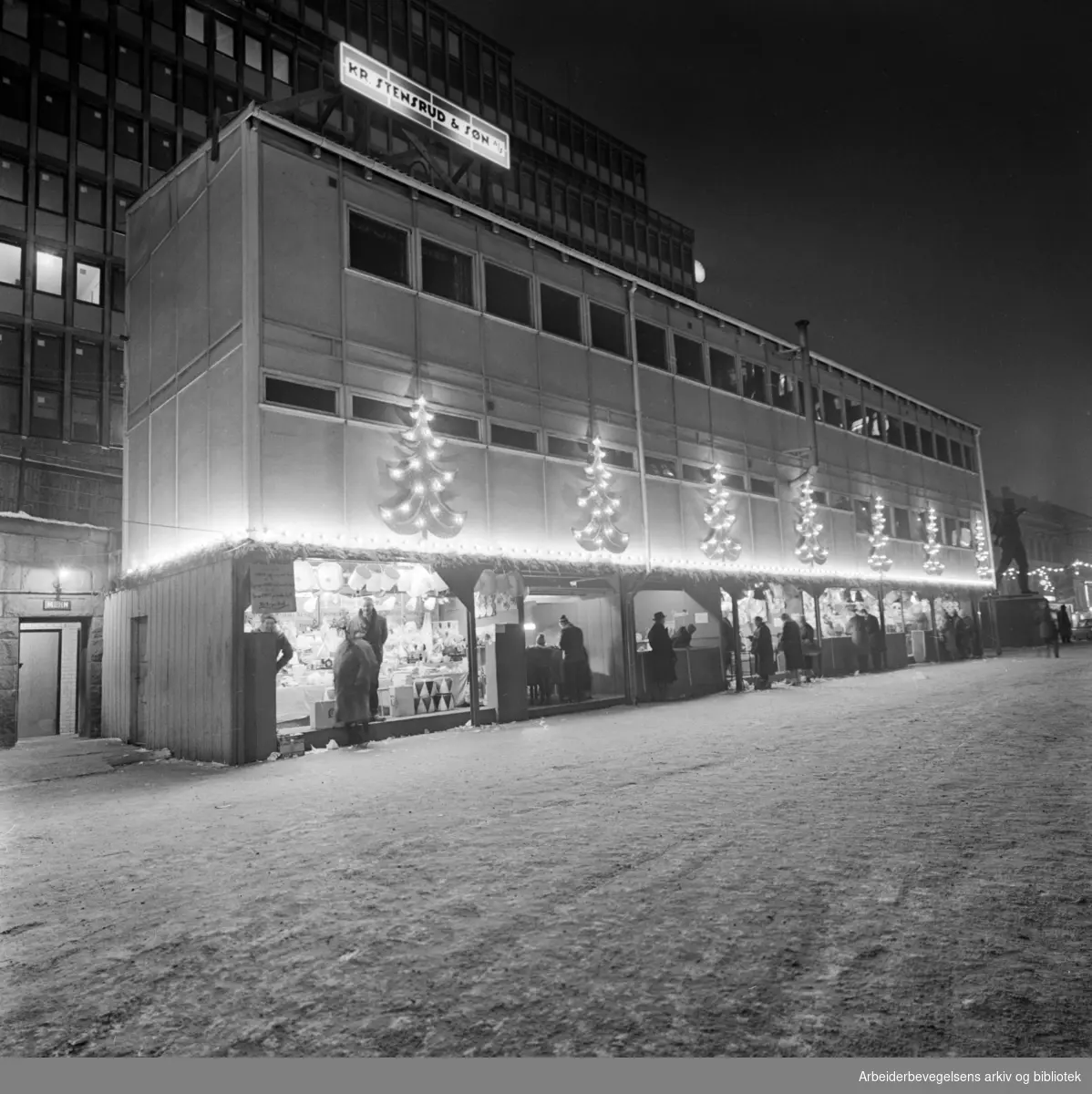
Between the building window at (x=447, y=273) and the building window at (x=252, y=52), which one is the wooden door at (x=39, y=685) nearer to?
the building window at (x=447, y=273)

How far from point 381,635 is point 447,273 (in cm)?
789

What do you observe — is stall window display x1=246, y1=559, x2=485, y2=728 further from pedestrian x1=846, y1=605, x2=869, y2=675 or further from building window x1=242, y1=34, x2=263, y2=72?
building window x1=242, y1=34, x2=263, y2=72

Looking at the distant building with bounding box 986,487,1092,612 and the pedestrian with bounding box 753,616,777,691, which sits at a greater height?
the distant building with bounding box 986,487,1092,612

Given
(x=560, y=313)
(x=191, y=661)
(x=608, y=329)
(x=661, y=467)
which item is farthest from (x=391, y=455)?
(x=661, y=467)

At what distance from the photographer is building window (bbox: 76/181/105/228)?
99.0 feet

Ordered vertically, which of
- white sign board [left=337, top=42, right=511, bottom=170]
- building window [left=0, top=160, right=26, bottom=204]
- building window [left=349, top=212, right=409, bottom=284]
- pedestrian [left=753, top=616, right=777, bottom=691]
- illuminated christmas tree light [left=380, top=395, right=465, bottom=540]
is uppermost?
building window [left=0, top=160, right=26, bottom=204]

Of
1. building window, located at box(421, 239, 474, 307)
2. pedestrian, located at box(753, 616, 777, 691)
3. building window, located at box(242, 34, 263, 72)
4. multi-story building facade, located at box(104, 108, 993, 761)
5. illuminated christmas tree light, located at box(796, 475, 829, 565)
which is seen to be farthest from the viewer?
building window, located at box(242, 34, 263, 72)

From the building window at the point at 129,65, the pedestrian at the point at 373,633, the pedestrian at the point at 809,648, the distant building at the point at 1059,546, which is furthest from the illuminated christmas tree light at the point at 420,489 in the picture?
the distant building at the point at 1059,546

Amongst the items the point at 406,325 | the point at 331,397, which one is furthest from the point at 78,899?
the point at 406,325

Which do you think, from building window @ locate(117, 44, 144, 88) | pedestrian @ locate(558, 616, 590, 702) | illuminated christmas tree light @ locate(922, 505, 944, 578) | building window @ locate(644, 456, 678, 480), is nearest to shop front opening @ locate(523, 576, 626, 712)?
pedestrian @ locate(558, 616, 590, 702)

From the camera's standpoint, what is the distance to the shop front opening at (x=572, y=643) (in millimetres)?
18031

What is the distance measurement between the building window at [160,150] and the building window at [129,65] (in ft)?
6.22

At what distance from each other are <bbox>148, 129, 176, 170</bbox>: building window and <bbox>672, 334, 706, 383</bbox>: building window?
22615 mm

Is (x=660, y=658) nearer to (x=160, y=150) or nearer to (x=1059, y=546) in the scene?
(x=160, y=150)
